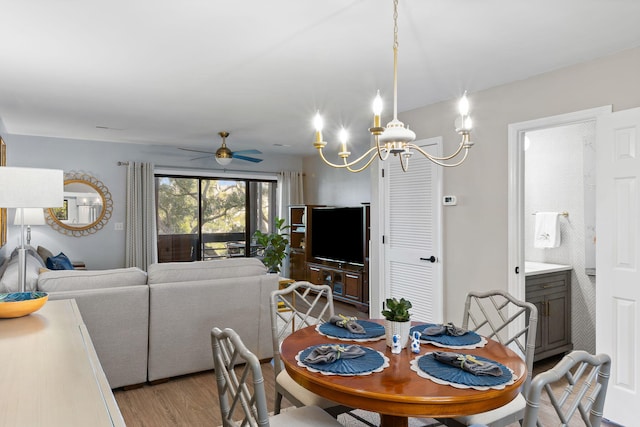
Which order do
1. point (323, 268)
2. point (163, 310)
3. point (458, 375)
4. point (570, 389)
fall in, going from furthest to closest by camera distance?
1. point (323, 268)
2. point (163, 310)
3. point (458, 375)
4. point (570, 389)

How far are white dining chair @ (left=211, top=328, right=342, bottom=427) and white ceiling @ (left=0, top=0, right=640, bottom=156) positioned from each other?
1696 mm

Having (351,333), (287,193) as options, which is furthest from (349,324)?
(287,193)

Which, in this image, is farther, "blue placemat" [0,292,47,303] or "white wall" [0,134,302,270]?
"white wall" [0,134,302,270]

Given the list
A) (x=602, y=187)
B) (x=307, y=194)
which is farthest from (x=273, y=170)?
(x=602, y=187)

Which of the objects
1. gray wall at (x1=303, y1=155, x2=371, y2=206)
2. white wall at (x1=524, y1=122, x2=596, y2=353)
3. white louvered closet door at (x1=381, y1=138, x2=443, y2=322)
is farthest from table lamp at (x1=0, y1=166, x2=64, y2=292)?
gray wall at (x1=303, y1=155, x2=371, y2=206)

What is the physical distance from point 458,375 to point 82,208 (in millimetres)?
6191

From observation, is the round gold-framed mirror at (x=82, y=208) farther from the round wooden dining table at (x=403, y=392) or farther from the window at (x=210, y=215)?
the round wooden dining table at (x=403, y=392)

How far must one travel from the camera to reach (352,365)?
1710 mm

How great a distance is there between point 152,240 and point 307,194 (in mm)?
2980

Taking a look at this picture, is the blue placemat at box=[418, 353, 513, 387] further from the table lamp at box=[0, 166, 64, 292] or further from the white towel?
the white towel

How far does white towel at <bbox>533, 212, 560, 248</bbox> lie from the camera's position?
4.09 meters

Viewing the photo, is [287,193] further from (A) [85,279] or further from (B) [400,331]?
(B) [400,331]

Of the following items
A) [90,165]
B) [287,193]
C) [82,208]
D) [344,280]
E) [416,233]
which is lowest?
[344,280]

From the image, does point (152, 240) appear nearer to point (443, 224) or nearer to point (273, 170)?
point (273, 170)
